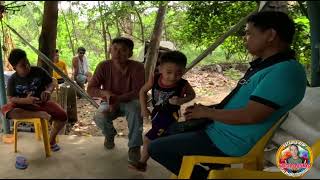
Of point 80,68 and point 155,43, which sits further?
point 80,68

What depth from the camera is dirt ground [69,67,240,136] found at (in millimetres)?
4926

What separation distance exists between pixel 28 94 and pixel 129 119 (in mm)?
722

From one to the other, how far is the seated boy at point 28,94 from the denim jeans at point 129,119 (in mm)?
331

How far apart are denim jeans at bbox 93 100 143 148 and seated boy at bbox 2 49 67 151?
13.0 inches

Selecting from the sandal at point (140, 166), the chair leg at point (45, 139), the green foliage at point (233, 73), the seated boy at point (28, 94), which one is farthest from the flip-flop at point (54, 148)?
the green foliage at point (233, 73)

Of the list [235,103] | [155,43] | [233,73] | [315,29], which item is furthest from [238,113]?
[233,73]

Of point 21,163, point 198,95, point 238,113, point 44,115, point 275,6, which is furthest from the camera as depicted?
point 198,95

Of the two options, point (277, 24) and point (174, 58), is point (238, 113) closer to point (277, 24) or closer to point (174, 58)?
point (277, 24)

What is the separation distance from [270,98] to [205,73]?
6.75m

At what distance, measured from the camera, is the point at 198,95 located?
6.96 m

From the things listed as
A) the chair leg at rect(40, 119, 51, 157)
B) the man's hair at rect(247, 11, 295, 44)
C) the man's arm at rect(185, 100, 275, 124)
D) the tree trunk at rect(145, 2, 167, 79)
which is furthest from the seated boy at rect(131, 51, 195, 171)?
the tree trunk at rect(145, 2, 167, 79)

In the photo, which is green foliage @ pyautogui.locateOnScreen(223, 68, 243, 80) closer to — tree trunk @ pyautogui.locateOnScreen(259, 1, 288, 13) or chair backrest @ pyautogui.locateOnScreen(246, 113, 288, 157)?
tree trunk @ pyautogui.locateOnScreen(259, 1, 288, 13)

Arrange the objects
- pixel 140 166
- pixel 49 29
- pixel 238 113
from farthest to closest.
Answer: pixel 49 29 → pixel 140 166 → pixel 238 113

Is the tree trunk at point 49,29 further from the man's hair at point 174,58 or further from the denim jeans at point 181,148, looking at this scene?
the denim jeans at point 181,148
